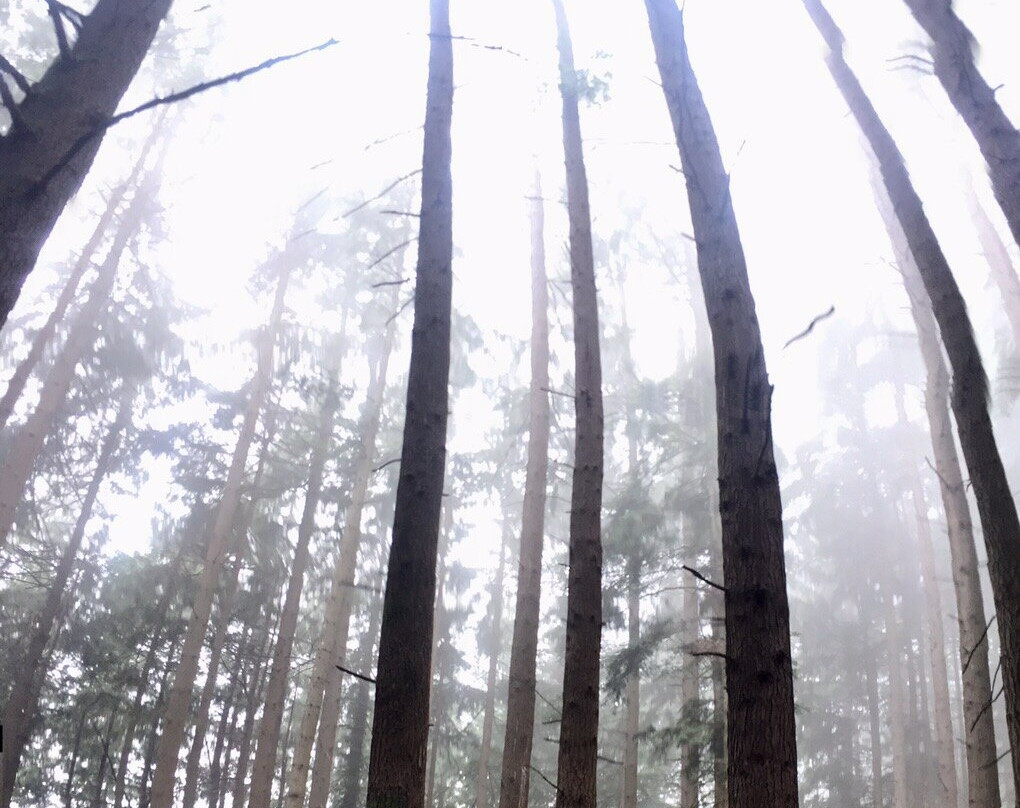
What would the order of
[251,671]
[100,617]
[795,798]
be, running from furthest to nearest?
1. [251,671]
2. [100,617]
3. [795,798]

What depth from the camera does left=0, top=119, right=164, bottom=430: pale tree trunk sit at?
46.1 ft

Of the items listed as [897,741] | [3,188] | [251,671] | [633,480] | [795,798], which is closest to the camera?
[3,188]

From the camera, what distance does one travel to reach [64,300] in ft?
50.0

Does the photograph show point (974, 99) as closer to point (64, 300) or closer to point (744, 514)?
point (744, 514)

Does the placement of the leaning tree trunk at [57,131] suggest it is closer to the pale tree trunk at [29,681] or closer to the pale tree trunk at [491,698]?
the pale tree trunk at [29,681]

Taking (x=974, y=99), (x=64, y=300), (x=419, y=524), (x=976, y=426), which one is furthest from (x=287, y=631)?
(x=974, y=99)

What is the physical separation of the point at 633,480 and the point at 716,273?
11.8 meters

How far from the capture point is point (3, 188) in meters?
2.31

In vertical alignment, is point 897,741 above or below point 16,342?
below

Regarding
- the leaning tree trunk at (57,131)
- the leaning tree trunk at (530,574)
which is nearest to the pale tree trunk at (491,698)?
the leaning tree trunk at (530,574)

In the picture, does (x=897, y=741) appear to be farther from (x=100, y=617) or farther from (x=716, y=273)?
(x=716, y=273)

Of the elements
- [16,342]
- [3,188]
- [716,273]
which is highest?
[16,342]

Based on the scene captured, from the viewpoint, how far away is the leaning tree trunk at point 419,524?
13.8 feet

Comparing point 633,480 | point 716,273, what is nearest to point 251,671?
point 633,480
